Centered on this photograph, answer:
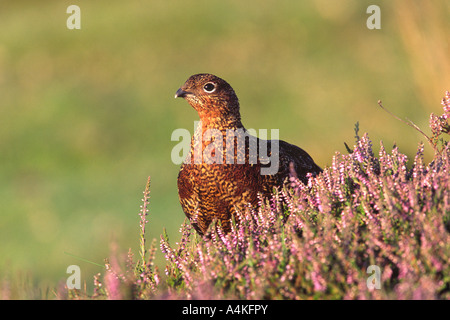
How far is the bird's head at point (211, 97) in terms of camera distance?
3.67 metres

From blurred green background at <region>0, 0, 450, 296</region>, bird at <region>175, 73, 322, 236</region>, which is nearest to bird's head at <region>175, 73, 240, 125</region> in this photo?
bird at <region>175, 73, 322, 236</region>

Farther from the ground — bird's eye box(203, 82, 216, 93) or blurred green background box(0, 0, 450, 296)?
blurred green background box(0, 0, 450, 296)

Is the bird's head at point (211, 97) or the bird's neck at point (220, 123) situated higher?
the bird's head at point (211, 97)

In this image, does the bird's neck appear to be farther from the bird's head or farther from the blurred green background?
the blurred green background

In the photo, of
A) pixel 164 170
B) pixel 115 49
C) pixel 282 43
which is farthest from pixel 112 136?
pixel 282 43

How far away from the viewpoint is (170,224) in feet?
26.7

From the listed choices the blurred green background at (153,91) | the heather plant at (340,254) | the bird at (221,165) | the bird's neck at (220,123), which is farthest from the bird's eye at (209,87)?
the blurred green background at (153,91)

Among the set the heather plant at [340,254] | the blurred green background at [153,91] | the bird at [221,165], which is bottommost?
the heather plant at [340,254]

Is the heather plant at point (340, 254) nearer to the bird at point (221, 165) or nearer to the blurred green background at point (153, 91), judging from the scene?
the bird at point (221, 165)

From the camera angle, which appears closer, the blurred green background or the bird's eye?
the bird's eye

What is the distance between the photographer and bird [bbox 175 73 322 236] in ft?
11.3

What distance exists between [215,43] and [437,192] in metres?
10.4

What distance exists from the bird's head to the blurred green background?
154 inches
